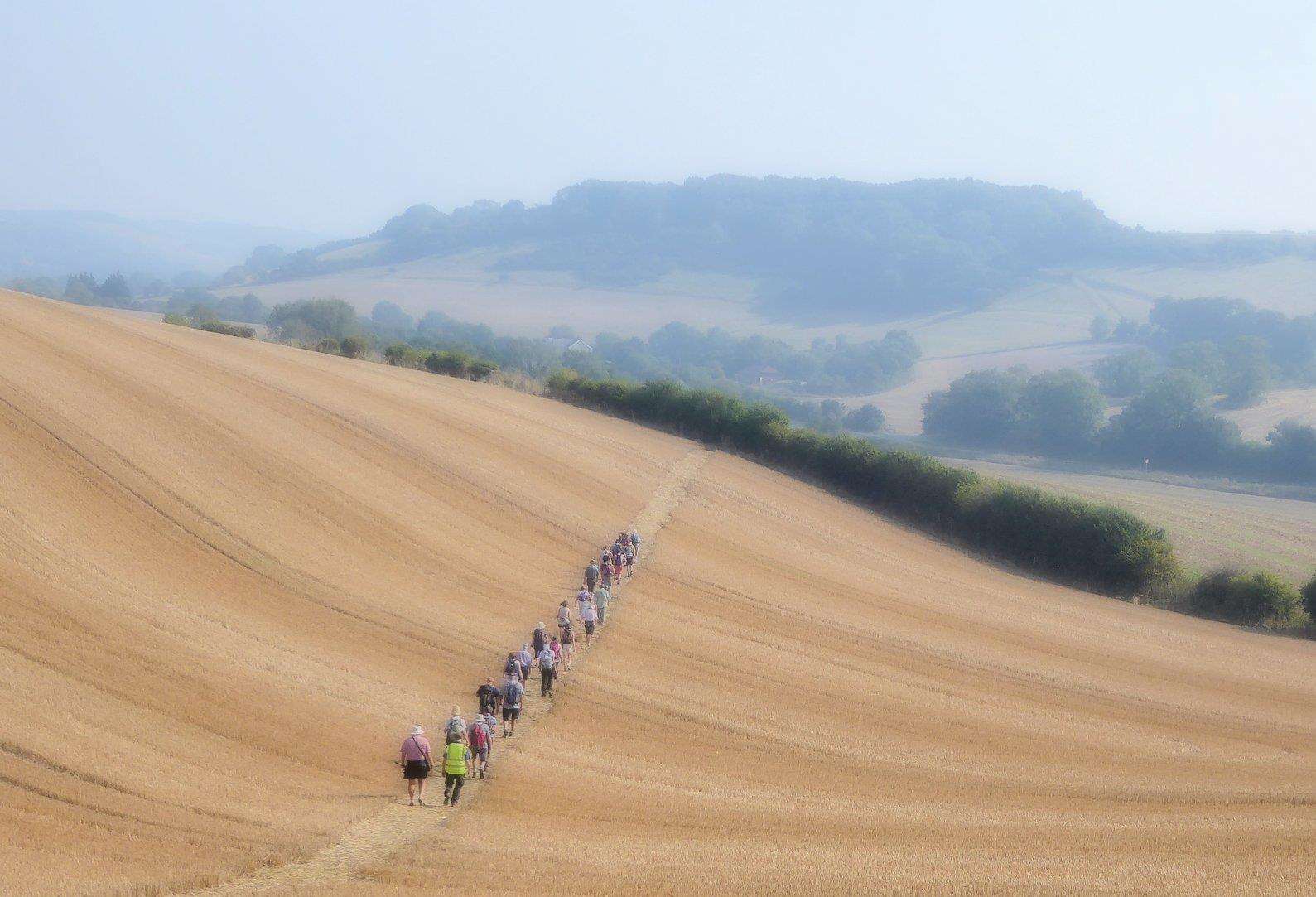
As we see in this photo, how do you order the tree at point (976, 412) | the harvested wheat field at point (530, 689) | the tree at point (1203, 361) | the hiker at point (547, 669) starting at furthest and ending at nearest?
the tree at point (1203, 361) → the tree at point (976, 412) → the hiker at point (547, 669) → the harvested wheat field at point (530, 689)

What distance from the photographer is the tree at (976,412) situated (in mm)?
116688

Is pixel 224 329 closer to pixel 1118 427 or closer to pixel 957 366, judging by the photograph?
pixel 1118 427

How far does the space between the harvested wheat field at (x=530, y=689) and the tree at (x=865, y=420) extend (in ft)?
260

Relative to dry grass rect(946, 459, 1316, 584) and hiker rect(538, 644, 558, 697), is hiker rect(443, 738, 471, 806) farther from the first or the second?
dry grass rect(946, 459, 1316, 584)

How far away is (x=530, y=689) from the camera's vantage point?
25.0 m

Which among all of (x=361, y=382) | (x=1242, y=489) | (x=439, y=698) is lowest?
(x=439, y=698)

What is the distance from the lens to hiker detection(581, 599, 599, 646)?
1114 inches

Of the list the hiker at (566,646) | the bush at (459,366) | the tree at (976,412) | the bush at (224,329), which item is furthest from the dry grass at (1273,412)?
the hiker at (566,646)

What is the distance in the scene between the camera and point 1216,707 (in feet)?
97.9

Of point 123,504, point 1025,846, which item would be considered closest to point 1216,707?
point 1025,846

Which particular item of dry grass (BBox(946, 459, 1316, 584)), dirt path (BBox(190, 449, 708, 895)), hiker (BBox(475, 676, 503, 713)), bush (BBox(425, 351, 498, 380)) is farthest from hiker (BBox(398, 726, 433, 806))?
bush (BBox(425, 351, 498, 380))

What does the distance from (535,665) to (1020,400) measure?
101696 millimetres

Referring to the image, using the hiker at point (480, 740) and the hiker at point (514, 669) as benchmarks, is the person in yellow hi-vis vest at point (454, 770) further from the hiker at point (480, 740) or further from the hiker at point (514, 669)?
the hiker at point (514, 669)

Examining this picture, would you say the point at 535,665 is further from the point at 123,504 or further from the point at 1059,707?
the point at 1059,707
